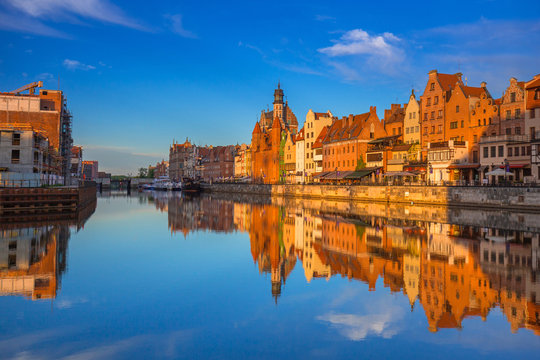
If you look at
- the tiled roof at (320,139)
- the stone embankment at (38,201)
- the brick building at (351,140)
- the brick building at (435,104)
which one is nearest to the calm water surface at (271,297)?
the stone embankment at (38,201)

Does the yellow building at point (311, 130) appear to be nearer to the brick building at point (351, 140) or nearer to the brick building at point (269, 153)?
the brick building at point (351, 140)

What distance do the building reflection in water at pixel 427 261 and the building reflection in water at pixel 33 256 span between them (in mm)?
7523

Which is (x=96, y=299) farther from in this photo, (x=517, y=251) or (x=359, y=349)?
(x=517, y=251)

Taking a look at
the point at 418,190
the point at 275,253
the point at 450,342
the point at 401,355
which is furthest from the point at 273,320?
the point at 418,190

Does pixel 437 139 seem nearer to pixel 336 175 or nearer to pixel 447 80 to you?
pixel 447 80

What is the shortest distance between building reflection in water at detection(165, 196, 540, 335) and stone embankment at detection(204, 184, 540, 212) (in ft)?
40.7

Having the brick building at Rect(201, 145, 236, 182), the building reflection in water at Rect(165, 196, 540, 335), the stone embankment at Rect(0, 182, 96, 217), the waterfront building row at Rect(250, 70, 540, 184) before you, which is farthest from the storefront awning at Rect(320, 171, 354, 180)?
the brick building at Rect(201, 145, 236, 182)

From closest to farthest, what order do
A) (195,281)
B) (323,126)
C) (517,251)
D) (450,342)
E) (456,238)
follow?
1. (450,342)
2. (195,281)
3. (517,251)
4. (456,238)
5. (323,126)

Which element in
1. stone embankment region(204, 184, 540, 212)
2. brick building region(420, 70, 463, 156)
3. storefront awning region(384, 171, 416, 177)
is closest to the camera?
stone embankment region(204, 184, 540, 212)

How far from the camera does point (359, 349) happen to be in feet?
31.9

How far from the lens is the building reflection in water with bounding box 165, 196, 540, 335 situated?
1293 cm

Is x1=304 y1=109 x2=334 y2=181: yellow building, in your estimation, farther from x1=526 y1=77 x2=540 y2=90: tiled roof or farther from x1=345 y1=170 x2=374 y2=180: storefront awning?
x1=526 y1=77 x2=540 y2=90: tiled roof

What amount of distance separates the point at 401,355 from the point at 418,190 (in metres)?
48.2

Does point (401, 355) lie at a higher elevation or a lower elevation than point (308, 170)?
lower
